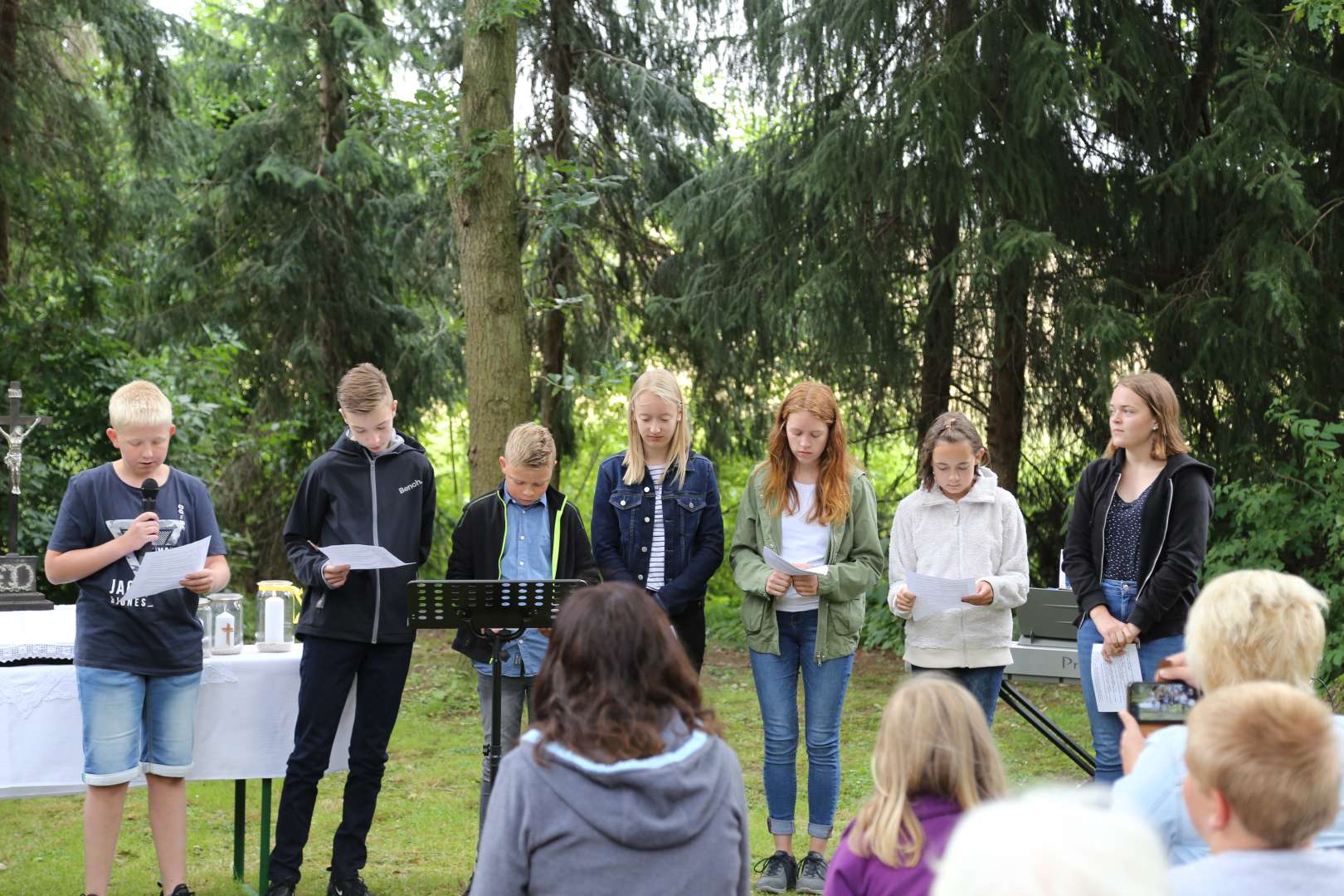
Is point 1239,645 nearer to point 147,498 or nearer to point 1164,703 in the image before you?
point 1164,703

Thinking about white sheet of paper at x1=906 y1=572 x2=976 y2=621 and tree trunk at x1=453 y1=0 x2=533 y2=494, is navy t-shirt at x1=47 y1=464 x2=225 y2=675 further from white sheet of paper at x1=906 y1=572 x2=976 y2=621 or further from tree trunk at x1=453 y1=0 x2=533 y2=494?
tree trunk at x1=453 y1=0 x2=533 y2=494

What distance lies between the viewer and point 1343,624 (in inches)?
312

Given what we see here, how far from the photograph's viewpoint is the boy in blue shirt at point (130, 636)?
430cm

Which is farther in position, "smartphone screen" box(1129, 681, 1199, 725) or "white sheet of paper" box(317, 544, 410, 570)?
"white sheet of paper" box(317, 544, 410, 570)

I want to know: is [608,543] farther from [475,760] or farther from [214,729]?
[475,760]

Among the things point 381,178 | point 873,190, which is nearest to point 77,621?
point 873,190

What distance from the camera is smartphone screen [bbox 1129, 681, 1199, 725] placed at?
2830 mm

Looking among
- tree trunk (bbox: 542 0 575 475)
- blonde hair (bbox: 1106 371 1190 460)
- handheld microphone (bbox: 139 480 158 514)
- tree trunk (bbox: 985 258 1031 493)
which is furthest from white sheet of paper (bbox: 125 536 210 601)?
tree trunk (bbox: 542 0 575 475)

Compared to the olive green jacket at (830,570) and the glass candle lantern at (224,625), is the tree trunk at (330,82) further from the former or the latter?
the olive green jacket at (830,570)

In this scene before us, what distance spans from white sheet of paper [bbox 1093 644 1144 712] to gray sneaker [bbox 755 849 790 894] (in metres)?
1.31

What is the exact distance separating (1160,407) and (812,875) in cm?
218

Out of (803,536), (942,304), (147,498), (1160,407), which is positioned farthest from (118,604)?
(942,304)

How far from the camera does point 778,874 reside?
4.82m

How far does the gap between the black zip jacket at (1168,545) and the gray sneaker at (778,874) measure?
150 cm
